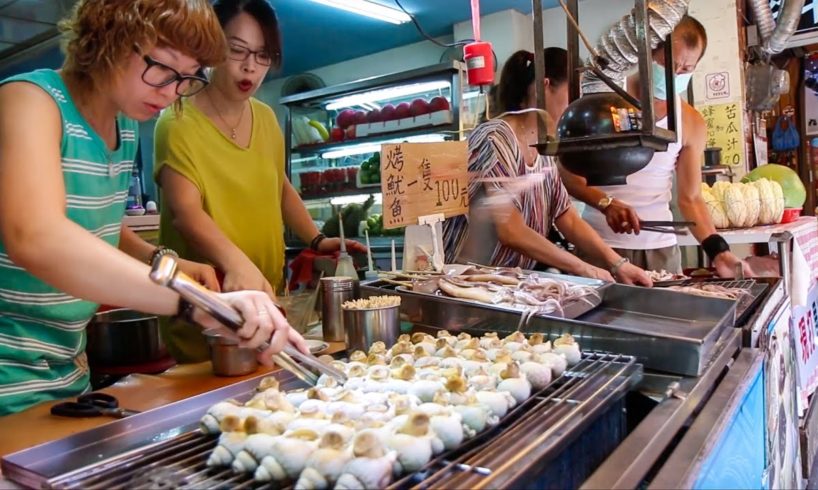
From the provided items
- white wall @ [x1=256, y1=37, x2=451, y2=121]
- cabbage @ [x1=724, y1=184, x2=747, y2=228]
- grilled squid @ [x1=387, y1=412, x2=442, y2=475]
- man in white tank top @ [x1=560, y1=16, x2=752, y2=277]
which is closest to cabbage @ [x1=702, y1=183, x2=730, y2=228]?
cabbage @ [x1=724, y1=184, x2=747, y2=228]

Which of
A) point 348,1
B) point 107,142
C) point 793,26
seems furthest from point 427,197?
point 793,26

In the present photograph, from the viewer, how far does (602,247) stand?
274 centimetres

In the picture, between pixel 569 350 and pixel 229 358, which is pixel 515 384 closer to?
pixel 569 350

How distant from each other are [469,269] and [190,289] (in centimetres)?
124

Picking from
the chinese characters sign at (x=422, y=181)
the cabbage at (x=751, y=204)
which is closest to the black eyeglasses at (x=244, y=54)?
the chinese characters sign at (x=422, y=181)

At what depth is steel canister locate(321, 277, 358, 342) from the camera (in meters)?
1.79

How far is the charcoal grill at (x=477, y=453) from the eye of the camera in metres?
0.84

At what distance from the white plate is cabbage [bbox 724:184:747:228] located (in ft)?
9.94

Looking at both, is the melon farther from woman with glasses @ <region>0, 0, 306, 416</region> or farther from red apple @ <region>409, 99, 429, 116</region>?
woman with glasses @ <region>0, 0, 306, 416</region>

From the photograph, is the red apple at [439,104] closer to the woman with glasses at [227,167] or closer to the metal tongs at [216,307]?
the woman with glasses at [227,167]

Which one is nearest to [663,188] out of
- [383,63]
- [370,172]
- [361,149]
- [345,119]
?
[370,172]

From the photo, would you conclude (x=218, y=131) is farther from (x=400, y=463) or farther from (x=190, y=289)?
(x=400, y=463)

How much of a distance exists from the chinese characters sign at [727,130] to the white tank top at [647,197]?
2283mm

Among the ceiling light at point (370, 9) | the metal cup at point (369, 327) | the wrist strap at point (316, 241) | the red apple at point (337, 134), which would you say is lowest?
the metal cup at point (369, 327)
